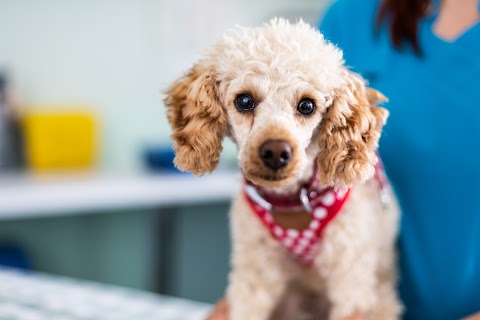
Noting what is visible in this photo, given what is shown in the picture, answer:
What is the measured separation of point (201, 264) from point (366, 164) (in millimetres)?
2252

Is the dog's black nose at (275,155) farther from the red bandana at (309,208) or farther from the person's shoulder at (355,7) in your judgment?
the person's shoulder at (355,7)

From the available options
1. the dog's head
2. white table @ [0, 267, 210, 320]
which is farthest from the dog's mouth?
white table @ [0, 267, 210, 320]

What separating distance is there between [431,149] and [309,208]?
25 cm

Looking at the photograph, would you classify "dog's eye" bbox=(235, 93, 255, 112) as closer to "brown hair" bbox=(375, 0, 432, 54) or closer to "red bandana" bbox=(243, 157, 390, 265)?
"red bandana" bbox=(243, 157, 390, 265)

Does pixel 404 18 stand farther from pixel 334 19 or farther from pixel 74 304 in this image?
pixel 74 304

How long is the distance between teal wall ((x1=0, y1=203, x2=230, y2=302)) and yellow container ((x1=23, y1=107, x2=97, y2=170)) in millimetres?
285

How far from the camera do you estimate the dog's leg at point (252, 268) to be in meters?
0.81

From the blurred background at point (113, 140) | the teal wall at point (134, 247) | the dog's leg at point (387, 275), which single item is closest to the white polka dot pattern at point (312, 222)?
the dog's leg at point (387, 275)

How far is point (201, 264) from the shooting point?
9.16 ft

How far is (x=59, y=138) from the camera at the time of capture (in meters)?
2.36

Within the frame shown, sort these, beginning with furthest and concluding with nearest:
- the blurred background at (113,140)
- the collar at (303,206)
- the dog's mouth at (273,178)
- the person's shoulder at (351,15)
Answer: the blurred background at (113,140)
the person's shoulder at (351,15)
the collar at (303,206)
the dog's mouth at (273,178)

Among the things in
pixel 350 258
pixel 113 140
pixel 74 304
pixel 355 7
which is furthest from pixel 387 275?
pixel 113 140

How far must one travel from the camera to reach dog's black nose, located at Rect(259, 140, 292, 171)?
60cm

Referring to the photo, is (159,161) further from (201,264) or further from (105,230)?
(201,264)
